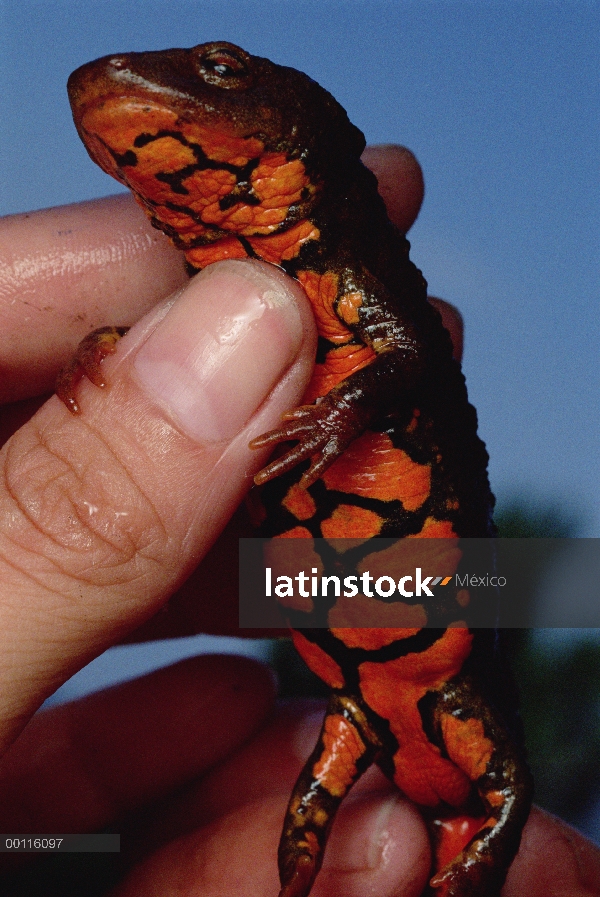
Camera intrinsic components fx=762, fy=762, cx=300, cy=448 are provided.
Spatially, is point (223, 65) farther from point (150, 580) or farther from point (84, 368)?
point (150, 580)

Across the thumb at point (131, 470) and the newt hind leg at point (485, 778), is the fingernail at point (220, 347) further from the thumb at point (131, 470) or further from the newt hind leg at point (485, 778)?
the newt hind leg at point (485, 778)

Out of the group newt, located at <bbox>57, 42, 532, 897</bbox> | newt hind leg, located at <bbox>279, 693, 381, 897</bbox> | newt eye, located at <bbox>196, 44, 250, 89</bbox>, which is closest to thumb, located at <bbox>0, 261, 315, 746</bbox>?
newt, located at <bbox>57, 42, 532, 897</bbox>

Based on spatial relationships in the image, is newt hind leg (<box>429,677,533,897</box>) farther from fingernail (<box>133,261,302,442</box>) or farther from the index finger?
the index finger

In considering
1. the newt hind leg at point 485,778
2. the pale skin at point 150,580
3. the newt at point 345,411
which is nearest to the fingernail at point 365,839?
the pale skin at point 150,580

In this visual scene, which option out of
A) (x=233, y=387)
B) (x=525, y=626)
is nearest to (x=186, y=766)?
(x=525, y=626)

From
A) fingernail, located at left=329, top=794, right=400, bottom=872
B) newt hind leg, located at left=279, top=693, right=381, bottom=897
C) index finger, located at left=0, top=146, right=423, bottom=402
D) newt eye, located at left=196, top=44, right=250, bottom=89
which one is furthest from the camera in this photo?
index finger, located at left=0, top=146, right=423, bottom=402

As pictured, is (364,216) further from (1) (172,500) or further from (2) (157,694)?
(2) (157,694)

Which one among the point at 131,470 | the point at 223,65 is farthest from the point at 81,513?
the point at 223,65
